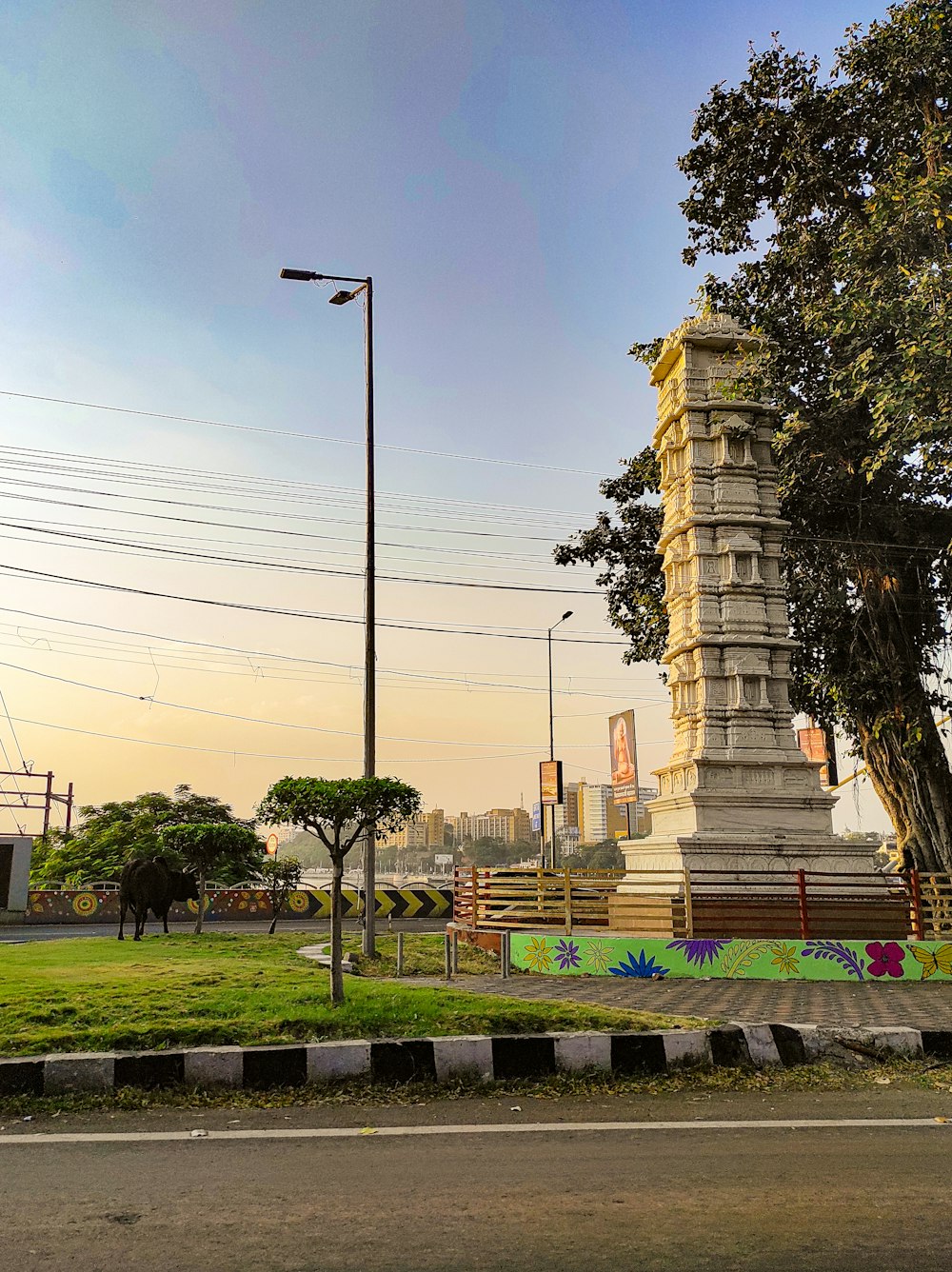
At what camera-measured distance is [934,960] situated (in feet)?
39.9

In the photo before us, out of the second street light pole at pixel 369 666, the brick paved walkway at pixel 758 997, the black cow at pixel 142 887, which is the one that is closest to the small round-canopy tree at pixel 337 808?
the brick paved walkway at pixel 758 997

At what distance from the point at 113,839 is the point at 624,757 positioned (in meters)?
19.1

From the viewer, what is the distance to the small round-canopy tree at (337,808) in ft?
26.6

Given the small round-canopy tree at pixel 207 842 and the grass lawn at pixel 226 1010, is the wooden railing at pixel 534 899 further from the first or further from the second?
the small round-canopy tree at pixel 207 842

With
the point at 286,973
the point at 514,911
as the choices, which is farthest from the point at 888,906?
the point at 286,973

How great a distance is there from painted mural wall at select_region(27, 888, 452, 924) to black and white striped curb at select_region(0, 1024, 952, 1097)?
69.9 ft

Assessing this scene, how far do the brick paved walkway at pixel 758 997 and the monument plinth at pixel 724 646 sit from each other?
3.40m

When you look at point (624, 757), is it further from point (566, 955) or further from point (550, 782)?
point (566, 955)

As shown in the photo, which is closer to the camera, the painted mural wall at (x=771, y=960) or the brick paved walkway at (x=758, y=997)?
the brick paved walkway at (x=758, y=997)

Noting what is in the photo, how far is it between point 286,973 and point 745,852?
8766mm

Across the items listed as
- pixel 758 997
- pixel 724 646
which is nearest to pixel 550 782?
pixel 724 646

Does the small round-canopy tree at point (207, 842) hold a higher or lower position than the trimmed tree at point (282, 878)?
higher

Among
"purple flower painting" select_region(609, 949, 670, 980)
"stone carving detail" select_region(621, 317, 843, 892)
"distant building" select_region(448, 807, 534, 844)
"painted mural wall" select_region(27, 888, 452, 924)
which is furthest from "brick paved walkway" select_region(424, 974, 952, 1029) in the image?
"distant building" select_region(448, 807, 534, 844)

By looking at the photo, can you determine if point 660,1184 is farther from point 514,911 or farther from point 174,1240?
point 514,911
